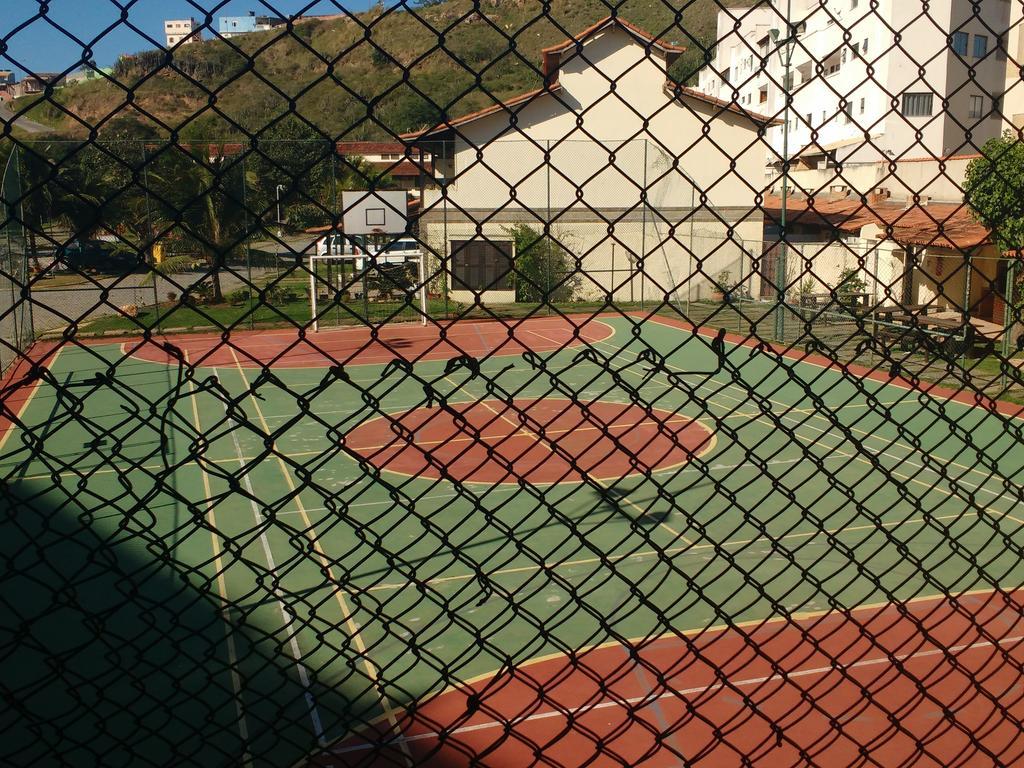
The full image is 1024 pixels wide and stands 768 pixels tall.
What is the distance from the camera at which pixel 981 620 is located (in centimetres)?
641

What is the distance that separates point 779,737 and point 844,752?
2.94 metres

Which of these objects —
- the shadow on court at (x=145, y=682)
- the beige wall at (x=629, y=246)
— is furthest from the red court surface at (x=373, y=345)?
the shadow on court at (x=145, y=682)

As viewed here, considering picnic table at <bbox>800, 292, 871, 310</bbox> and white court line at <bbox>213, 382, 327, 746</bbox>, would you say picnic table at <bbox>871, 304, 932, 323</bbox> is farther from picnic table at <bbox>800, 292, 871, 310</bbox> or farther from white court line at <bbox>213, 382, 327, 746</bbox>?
white court line at <bbox>213, 382, 327, 746</bbox>

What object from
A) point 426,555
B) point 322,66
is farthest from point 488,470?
point 322,66

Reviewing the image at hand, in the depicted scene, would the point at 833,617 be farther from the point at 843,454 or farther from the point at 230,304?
the point at 230,304

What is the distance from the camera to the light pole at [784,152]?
2021mm

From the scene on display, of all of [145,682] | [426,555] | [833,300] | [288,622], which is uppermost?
[833,300]

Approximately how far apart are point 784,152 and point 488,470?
244 inches

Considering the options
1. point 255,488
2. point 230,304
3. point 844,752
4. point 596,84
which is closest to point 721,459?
point 255,488

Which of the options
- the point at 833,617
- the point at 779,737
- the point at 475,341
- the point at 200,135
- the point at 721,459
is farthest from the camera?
the point at 200,135

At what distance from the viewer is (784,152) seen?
477 centimetres

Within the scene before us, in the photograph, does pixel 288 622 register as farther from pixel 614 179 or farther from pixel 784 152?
pixel 614 179

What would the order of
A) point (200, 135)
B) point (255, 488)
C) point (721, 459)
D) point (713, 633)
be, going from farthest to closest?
point (200, 135) → point (721, 459) → point (255, 488) → point (713, 633)

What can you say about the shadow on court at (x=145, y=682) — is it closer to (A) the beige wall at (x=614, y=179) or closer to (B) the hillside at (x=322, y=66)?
(B) the hillside at (x=322, y=66)
